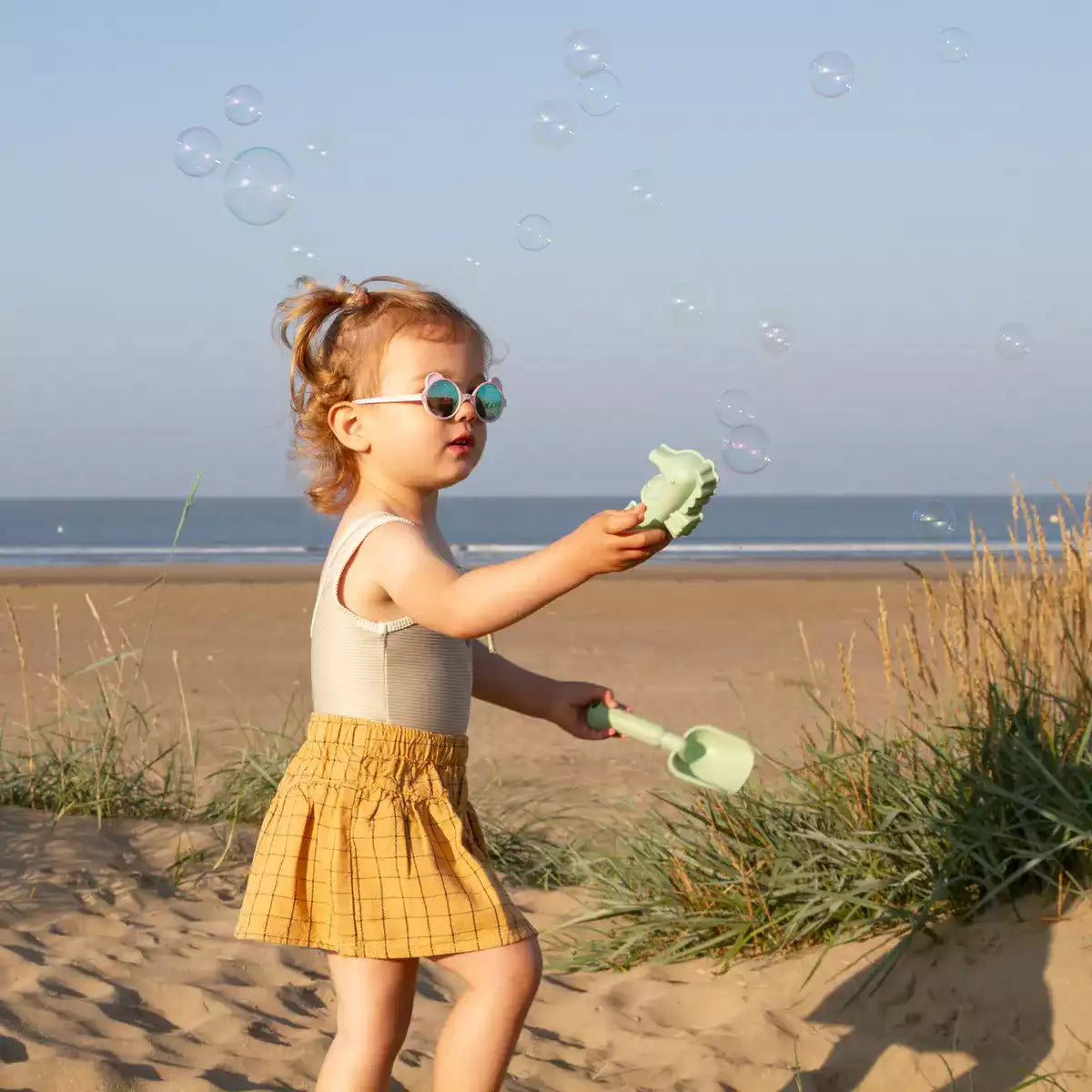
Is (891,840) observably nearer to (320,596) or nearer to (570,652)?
(320,596)

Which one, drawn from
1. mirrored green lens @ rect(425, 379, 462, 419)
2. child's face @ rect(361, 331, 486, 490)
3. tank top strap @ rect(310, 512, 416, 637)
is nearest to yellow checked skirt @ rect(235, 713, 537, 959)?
tank top strap @ rect(310, 512, 416, 637)

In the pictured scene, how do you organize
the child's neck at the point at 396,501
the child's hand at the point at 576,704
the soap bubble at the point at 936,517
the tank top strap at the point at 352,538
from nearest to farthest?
1. the tank top strap at the point at 352,538
2. the child's neck at the point at 396,501
3. the child's hand at the point at 576,704
4. the soap bubble at the point at 936,517

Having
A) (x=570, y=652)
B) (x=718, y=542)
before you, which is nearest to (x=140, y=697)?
(x=570, y=652)

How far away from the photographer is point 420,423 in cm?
239

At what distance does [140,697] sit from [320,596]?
6.56 meters

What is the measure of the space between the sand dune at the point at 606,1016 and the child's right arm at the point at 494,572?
1.49m

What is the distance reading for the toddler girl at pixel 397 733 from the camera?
2.22 meters

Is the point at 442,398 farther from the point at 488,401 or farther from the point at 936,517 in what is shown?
the point at 936,517

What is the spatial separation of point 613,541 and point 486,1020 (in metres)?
0.88

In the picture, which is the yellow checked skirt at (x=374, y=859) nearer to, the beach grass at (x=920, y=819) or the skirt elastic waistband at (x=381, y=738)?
the skirt elastic waistband at (x=381, y=738)

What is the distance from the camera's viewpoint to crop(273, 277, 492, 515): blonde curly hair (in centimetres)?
247

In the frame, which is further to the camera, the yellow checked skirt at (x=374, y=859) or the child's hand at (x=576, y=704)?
the child's hand at (x=576, y=704)

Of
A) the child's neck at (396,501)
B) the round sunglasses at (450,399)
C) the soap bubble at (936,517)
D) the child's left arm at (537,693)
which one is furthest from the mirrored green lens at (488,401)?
the soap bubble at (936,517)

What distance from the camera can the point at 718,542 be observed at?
34.6 metres
